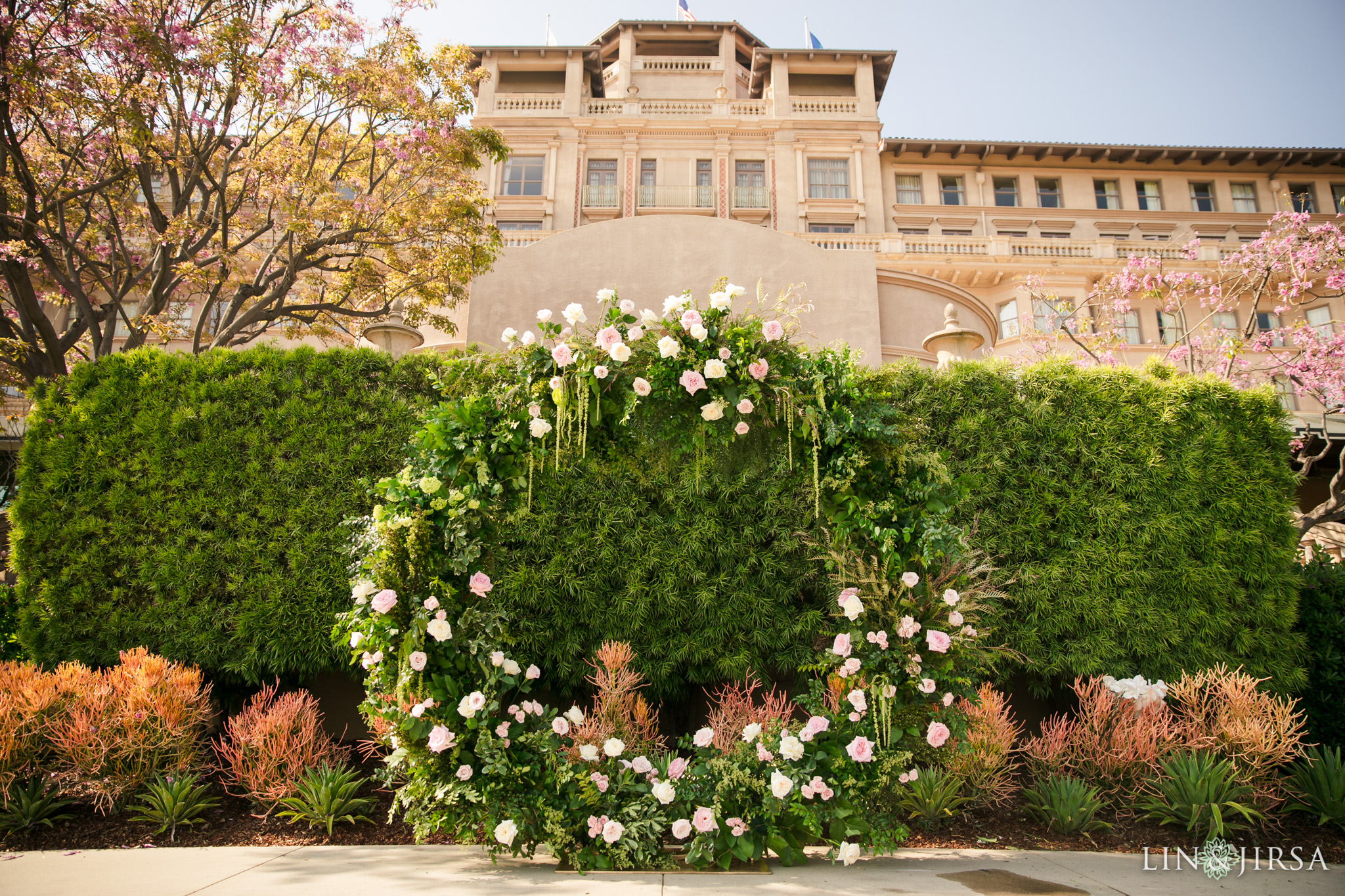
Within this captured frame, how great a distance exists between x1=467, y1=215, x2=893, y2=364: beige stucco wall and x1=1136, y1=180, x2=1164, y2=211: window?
89.3 ft

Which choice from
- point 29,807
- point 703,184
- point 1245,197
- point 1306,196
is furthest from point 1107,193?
point 29,807

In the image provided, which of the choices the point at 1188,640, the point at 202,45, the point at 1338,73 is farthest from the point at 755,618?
the point at 202,45

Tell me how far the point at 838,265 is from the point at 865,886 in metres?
9.36

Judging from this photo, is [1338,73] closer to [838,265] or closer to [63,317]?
[838,265]

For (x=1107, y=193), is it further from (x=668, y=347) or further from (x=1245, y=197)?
(x=668, y=347)

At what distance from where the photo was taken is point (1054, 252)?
23.9 meters

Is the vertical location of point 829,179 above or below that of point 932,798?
above

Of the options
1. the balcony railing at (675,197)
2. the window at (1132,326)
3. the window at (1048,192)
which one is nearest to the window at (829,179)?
the balcony railing at (675,197)

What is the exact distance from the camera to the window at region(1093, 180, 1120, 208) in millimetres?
29469

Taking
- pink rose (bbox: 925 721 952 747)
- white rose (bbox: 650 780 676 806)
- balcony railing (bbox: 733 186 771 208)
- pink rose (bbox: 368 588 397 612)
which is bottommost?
white rose (bbox: 650 780 676 806)

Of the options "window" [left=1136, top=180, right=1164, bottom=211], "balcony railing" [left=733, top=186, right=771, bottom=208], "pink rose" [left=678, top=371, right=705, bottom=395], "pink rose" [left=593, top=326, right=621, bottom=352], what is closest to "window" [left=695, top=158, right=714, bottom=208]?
"balcony railing" [left=733, top=186, right=771, bottom=208]

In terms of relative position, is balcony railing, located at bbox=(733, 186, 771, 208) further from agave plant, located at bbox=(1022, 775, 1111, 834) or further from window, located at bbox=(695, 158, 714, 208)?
agave plant, located at bbox=(1022, 775, 1111, 834)

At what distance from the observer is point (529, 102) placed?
1095 inches

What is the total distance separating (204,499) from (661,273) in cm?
697
